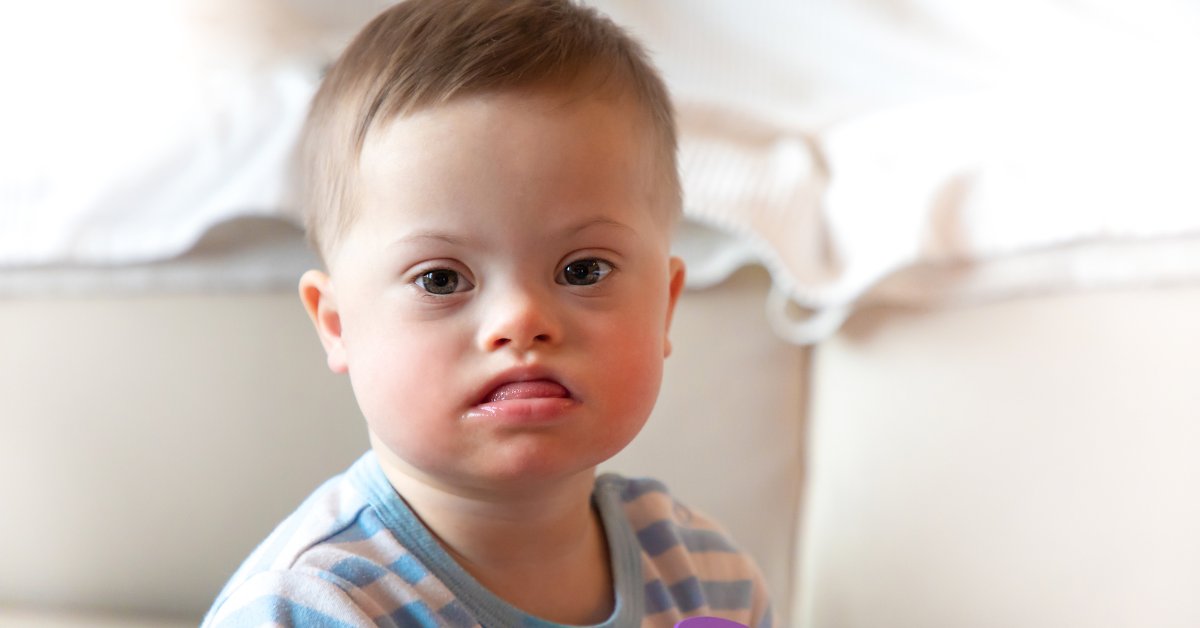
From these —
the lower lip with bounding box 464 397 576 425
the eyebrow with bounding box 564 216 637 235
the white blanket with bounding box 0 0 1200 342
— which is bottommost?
the lower lip with bounding box 464 397 576 425

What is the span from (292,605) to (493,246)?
0.70 feet

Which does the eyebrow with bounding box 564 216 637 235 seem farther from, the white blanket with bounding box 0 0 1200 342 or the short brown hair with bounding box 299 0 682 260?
the white blanket with bounding box 0 0 1200 342

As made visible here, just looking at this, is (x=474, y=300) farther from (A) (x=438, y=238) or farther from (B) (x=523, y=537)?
(B) (x=523, y=537)

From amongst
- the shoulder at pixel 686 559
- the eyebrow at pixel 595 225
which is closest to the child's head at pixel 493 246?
the eyebrow at pixel 595 225

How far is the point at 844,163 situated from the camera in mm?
988

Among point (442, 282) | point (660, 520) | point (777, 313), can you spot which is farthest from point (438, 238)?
point (777, 313)

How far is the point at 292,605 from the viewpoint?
592 millimetres

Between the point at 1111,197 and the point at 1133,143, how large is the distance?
0.05 meters

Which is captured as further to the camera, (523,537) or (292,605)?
(523,537)

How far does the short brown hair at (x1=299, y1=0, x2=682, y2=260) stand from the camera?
62 cm

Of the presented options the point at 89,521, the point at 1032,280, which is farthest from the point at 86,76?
the point at 1032,280

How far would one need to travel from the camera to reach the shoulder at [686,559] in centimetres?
79

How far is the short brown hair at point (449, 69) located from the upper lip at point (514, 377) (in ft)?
0.44

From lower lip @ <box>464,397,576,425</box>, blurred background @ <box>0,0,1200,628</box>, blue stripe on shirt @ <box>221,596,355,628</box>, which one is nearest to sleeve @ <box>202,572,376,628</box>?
blue stripe on shirt @ <box>221,596,355,628</box>
